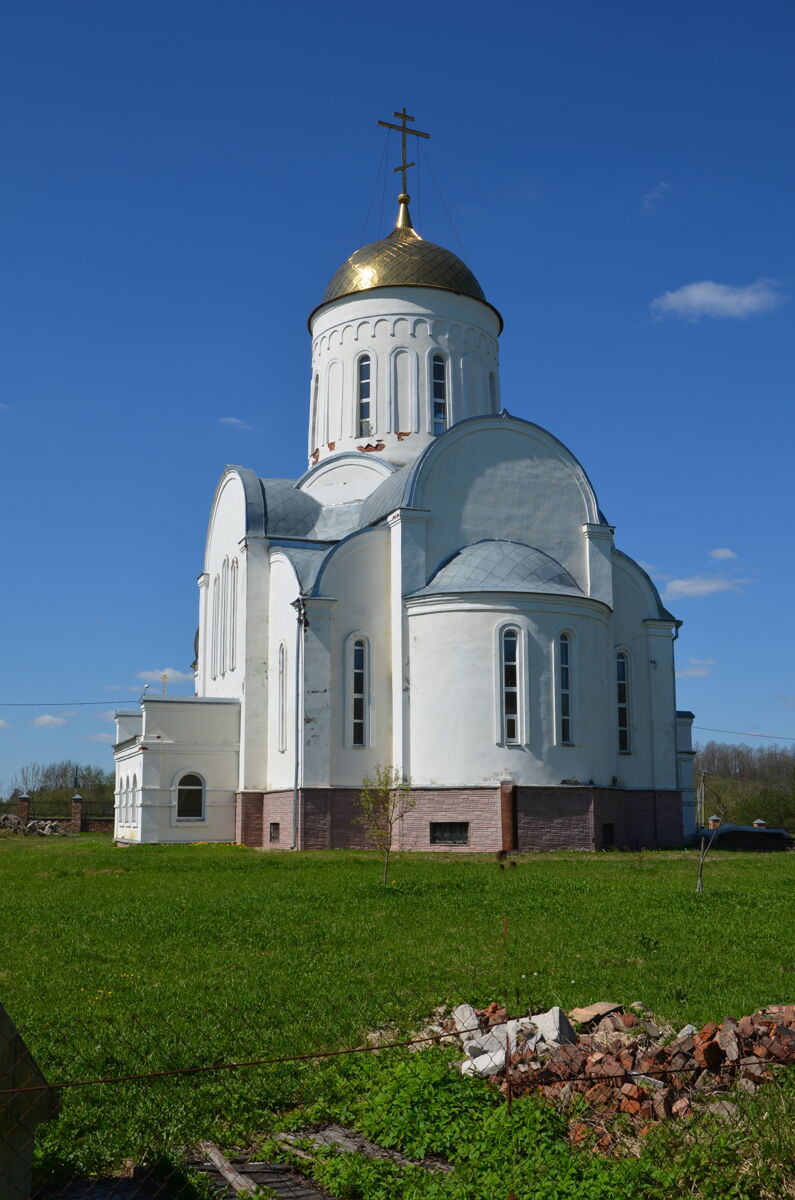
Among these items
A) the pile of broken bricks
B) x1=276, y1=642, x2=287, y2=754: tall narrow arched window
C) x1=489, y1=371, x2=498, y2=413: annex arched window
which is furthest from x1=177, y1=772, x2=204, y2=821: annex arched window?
the pile of broken bricks

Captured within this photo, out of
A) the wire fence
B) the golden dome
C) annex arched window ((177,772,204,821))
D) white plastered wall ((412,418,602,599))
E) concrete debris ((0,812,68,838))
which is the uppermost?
the golden dome

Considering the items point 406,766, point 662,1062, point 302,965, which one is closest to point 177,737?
point 406,766

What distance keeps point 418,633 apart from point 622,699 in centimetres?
590

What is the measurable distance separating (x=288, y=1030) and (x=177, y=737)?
1902 centimetres

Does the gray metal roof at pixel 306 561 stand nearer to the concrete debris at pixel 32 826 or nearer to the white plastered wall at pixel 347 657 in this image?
the white plastered wall at pixel 347 657

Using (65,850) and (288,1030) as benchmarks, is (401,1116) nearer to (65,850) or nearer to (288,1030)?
(288,1030)

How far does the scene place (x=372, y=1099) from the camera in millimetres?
6371

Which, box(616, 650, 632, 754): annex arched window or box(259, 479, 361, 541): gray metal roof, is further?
box(259, 479, 361, 541): gray metal roof

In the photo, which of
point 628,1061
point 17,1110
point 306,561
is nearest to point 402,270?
point 306,561

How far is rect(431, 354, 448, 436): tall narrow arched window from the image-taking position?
95.1ft

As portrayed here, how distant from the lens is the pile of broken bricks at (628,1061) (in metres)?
6.21

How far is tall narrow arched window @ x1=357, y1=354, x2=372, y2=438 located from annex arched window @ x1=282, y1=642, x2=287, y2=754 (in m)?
6.78

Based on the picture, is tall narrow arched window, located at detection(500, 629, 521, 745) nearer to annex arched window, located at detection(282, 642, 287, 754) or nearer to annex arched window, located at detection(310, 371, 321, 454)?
annex arched window, located at detection(282, 642, 287, 754)

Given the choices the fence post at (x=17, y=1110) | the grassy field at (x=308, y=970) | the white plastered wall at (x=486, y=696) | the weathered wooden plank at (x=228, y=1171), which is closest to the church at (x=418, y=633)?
the white plastered wall at (x=486, y=696)
